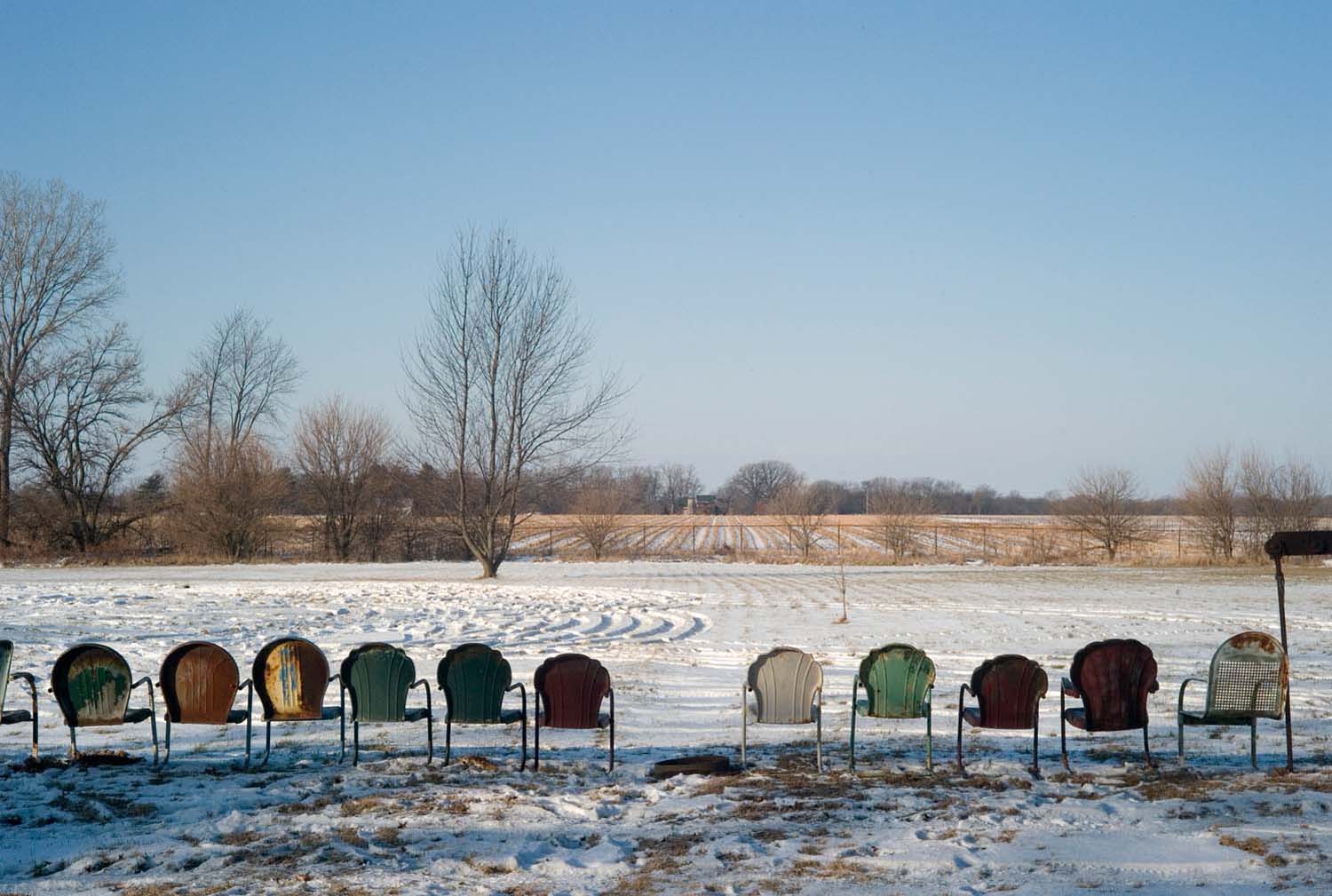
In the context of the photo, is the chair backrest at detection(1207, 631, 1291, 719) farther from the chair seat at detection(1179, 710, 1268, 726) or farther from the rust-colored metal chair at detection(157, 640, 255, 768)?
the rust-colored metal chair at detection(157, 640, 255, 768)

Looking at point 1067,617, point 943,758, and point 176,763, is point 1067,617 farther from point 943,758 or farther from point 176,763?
point 176,763

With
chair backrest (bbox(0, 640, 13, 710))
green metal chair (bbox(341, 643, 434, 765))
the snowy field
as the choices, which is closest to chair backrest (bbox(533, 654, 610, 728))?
the snowy field

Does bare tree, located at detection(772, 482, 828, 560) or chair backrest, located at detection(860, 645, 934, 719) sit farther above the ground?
bare tree, located at detection(772, 482, 828, 560)

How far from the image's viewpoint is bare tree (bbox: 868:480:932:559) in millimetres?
46906

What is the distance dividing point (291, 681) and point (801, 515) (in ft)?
142

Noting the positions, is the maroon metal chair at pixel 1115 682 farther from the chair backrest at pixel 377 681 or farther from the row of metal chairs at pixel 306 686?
the chair backrest at pixel 377 681

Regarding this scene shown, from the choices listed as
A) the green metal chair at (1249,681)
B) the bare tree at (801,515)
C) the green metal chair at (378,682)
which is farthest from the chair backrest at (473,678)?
the bare tree at (801,515)

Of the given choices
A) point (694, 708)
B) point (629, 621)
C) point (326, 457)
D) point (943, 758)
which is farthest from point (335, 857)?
point (326, 457)

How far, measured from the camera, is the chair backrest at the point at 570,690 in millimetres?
7641

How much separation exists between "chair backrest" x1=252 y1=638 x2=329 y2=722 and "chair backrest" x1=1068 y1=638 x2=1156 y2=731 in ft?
18.1

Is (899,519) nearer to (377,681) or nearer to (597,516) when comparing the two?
(597,516)

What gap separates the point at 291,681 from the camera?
786cm

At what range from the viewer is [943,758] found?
7.89 metres

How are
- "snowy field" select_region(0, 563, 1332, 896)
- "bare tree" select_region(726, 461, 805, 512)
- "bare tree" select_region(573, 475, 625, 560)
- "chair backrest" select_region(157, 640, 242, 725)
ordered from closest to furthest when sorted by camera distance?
1. "snowy field" select_region(0, 563, 1332, 896)
2. "chair backrest" select_region(157, 640, 242, 725)
3. "bare tree" select_region(573, 475, 625, 560)
4. "bare tree" select_region(726, 461, 805, 512)
